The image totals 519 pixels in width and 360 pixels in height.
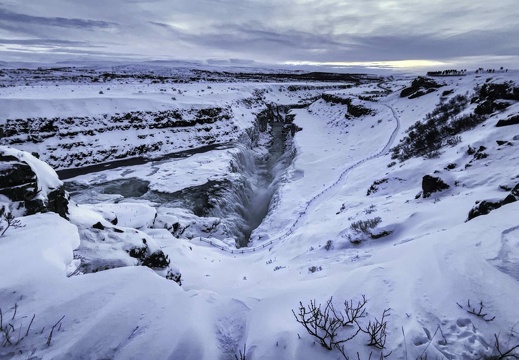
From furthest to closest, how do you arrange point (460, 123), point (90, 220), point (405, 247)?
point (460, 123) → point (90, 220) → point (405, 247)

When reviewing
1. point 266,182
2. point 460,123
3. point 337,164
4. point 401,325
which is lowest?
point 266,182

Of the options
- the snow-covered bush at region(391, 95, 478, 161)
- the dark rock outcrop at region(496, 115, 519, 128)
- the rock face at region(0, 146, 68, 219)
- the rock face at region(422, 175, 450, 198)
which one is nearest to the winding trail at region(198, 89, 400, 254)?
the snow-covered bush at region(391, 95, 478, 161)

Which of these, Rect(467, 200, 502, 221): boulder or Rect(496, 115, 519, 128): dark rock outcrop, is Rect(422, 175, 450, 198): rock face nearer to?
Rect(467, 200, 502, 221): boulder

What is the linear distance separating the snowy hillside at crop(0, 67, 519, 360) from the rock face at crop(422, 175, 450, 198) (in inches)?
1.8

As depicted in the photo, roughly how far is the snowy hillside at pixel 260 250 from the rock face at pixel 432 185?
45 millimetres

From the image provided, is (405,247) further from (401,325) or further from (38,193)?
(38,193)

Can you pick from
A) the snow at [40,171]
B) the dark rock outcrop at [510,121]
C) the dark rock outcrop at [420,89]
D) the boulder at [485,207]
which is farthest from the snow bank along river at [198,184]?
the dark rock outcrop at [420,89]

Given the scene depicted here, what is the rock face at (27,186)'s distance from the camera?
256 inches

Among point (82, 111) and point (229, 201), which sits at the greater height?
point (82, 111)

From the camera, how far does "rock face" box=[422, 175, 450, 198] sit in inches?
400

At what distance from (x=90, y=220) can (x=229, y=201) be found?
37.8ft

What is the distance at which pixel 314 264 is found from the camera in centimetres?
786

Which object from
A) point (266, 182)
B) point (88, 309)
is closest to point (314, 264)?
point (88, 309)

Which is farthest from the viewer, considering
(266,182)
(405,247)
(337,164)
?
(266,182)
